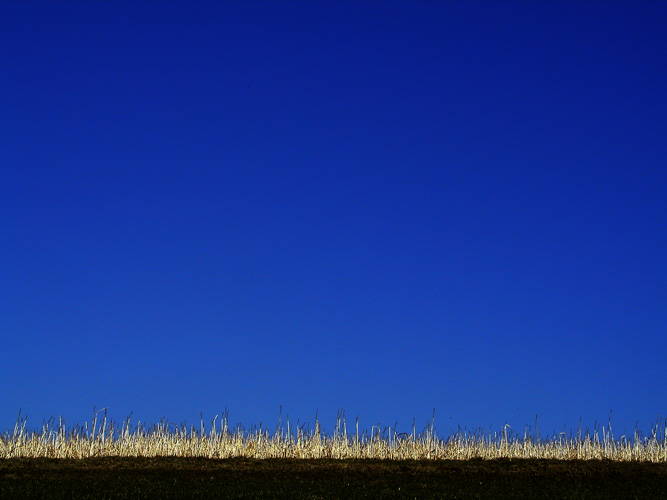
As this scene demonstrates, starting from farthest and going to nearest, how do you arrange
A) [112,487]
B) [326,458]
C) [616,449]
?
[616,449] → [326,458] → [112,487]

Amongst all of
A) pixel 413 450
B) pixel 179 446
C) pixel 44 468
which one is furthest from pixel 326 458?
pixel 44 468

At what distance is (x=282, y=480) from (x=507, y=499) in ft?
22.8

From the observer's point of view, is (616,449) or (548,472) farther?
(616,449)

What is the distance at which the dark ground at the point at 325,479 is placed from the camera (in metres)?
18.7

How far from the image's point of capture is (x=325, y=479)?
871 inches

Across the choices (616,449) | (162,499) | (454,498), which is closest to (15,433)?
(162,499)

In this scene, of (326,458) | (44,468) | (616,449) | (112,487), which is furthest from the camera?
(616,449)

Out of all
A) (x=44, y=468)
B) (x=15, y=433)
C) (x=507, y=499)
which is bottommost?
(x=507, y=499)

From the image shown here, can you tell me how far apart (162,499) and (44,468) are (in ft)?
27.3

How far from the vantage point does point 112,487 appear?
19.3m

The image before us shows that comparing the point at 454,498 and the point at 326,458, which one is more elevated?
the point at 326,458

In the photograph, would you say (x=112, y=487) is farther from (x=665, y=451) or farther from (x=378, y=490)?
(x=665, y=451)

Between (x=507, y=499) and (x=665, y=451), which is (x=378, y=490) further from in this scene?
(x=665, y=451)

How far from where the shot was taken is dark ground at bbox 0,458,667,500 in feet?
61.3
